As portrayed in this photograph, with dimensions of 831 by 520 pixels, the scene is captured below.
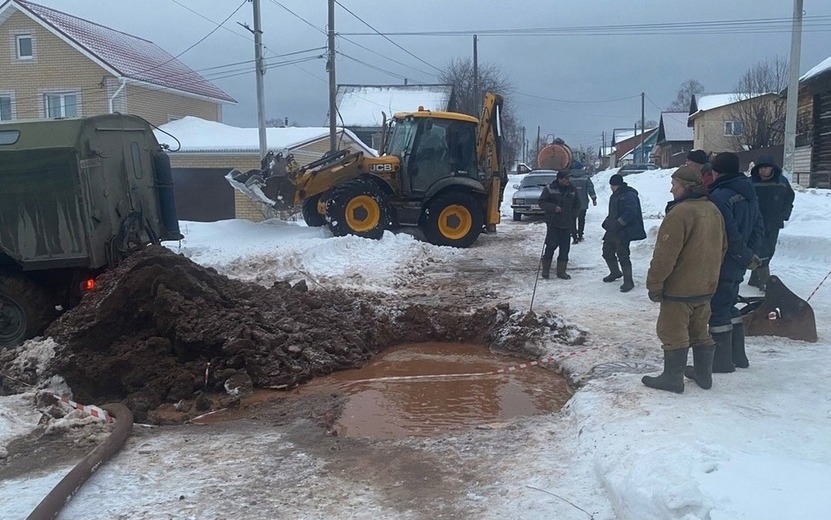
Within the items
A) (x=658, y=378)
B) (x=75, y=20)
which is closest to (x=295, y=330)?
(x=658, y=378)

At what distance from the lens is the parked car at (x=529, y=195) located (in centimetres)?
2328

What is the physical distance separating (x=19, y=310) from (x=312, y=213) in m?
7.84

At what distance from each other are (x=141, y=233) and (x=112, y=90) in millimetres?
22137

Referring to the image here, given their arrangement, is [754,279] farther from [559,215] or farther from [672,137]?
[672,137]

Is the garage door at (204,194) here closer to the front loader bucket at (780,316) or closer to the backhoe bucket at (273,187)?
the backhoe bucket at (273,187)

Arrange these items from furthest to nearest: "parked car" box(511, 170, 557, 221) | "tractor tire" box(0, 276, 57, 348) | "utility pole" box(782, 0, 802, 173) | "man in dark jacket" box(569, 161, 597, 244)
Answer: "parked car" box(511, 170, 557, 221) → "utility pole" box(782, 0, 802, 173) → "man in dark jacket" box(569, 161, 597, 244) → "tractor tire" box(0, 276, 57, 348)

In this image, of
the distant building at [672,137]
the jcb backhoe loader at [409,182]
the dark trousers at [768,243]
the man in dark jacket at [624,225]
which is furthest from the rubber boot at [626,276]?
the distant building at [672,137]

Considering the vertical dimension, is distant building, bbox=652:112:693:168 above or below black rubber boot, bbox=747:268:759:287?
above

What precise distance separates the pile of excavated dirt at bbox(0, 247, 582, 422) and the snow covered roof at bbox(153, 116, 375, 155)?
17.4 m

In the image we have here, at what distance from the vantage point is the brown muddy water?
5.88 meters

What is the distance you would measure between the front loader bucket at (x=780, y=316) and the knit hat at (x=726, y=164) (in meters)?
1.62

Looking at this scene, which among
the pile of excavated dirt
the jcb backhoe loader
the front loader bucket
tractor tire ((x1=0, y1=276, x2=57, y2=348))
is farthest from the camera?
the jcb backhoe loader

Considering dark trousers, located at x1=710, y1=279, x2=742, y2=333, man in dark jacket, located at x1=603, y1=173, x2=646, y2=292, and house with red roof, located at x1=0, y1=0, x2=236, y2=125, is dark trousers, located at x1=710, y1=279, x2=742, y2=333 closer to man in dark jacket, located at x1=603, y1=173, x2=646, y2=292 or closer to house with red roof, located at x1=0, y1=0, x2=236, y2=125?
man in dark jacket, located at x1=603, y1=173, x2=646, y2=292

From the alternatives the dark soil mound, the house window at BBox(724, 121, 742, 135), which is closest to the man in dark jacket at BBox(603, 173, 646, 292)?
the dark soil mound
